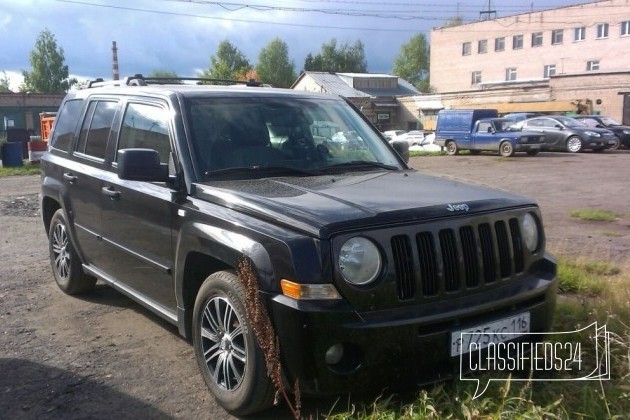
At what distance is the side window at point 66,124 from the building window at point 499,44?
2708 inches

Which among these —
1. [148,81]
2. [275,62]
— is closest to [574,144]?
[148,81]

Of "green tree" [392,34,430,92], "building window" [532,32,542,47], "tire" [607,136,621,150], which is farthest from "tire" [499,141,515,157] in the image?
"green tree" [392,34,430,92]

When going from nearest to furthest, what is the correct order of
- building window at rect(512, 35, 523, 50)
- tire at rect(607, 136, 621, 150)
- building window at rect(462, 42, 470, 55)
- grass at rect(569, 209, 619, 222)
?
grass at rect(569, 209, 619, 222)
tire at rect(607, 136, 621, 150)
building window at rect(512, 35, 523, 50)
building window at rect(462, 42, 470, 55)

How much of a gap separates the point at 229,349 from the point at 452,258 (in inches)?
52.4

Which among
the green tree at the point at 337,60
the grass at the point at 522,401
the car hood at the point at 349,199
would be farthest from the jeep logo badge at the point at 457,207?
the green tree at the point at 337,60

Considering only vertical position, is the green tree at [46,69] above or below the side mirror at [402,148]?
above

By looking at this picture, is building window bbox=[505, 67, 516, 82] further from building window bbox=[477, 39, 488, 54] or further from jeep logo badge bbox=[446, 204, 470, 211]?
jeep logo badge bbox=[446, 204, 470, 211]

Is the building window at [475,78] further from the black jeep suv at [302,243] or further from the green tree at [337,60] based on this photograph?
the black jeep suv at [302,243]

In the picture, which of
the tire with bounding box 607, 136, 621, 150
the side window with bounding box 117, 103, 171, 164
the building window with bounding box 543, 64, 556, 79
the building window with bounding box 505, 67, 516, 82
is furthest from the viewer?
the building window with bounding box 505, 67, 516, 82

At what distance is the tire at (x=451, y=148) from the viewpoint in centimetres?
2921

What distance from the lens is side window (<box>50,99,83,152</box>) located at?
5.89 metres

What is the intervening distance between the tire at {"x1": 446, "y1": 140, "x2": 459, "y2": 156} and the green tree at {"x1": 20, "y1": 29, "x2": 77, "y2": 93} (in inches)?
3098

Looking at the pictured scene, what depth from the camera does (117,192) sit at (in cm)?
471

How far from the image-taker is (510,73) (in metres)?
69.1
